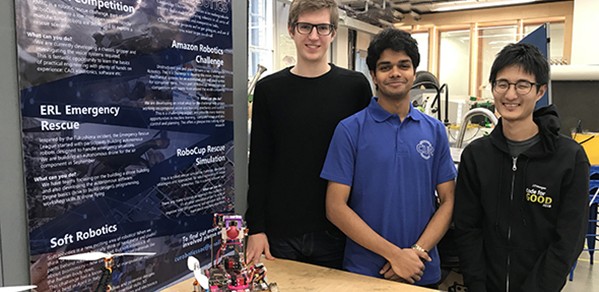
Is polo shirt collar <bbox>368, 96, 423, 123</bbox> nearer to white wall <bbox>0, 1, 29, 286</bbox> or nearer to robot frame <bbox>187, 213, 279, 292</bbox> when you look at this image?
robot frame <bbox>187, 213, 279, 292</bbox>

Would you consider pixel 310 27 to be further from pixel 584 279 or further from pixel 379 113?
pixel 584 279

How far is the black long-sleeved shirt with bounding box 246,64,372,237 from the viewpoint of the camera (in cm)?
159

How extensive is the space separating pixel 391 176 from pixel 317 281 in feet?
1.39

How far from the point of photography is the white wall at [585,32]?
24.8 feet

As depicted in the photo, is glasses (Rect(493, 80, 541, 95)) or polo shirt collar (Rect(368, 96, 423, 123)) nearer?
glasses (Rect(493, 80, 541, 95))

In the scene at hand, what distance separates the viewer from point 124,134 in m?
1.22

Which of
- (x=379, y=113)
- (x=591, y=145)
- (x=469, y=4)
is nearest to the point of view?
(x=379, y=113)

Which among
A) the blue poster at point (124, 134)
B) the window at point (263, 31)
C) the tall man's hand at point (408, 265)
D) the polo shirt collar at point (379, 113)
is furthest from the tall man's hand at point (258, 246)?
the window at point (263, 31)

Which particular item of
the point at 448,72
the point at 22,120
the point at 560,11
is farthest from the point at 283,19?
the point at 22,120

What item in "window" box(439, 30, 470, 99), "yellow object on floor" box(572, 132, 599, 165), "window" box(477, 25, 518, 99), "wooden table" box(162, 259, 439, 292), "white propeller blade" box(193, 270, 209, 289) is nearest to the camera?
"white propeller blade" box(193, 270, 209, 289)

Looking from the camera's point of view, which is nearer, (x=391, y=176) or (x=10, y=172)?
(x=10, y=172)

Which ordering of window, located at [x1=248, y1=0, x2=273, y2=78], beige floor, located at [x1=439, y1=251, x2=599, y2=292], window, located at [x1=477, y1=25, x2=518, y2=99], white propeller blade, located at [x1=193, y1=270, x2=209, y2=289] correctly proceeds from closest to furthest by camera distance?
white propeller blade, located at [x1=193, y1=270, x2=209, y2=289] < beige floor, located at [x1=439, y1=251, x2=599, y2=292] < window, located at [x1=248, y1=0, x2=273, y2=78] < window, located at [x1=477, y1=25, x2=518, y2=99]

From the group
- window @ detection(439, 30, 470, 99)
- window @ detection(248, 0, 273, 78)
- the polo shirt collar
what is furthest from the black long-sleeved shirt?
window @ detection(439, 30, 470, 99)

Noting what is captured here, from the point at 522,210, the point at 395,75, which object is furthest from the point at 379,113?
the point at 522,210
